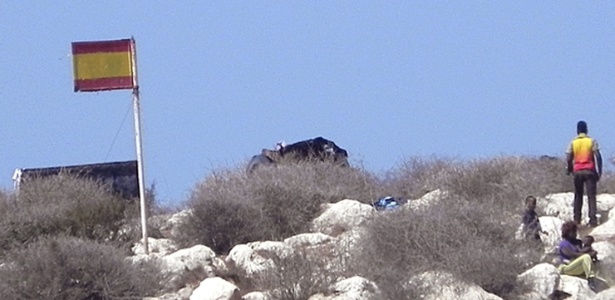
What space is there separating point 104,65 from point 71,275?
11.8 ft

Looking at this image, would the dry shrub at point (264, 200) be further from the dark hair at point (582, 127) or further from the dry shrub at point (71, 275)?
the dark hair at point (582, 127)

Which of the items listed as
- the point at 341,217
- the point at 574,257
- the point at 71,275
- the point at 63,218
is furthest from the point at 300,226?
the point at 71,275

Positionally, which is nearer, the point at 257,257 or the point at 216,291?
the point at 216,291

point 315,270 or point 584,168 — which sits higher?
point 584,168

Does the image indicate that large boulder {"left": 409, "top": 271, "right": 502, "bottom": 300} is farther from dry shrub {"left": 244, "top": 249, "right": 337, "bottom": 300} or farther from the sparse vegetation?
dry shrub {"left": 244, "top": 249, "right": 337, "bottom": 300}

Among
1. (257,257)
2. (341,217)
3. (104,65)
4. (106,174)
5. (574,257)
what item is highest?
(104,65)

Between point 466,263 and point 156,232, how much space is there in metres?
6.18

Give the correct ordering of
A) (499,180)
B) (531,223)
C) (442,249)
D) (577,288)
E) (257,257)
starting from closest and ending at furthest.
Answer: (577,288)
(442,249)
(257,257)
(531,223)
(499,180)

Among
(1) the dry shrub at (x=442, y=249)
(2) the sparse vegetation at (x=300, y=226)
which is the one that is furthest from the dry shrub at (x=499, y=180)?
(1) the dry shrub at (x=442, y=249)

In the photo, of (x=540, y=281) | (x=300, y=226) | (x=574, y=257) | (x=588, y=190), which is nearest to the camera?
(x=540, y=281)

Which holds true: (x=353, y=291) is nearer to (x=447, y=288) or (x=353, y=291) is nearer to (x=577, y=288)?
(x=447, y=288)

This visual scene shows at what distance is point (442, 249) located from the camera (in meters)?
17.8

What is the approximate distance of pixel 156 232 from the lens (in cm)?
2188

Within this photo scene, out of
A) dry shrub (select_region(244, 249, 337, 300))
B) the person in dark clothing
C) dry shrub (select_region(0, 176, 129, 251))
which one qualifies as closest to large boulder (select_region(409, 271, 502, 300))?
dry shrub (select_region(244, 249, 337, 300))
